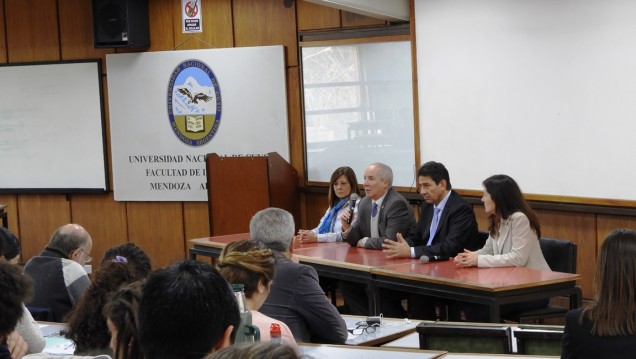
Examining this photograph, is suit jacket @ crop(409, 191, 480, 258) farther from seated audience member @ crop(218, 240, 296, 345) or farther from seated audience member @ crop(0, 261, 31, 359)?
seated audience member @ crop(0, 261, 31, 359)

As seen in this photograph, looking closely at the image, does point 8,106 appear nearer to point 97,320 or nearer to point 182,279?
point 97,320

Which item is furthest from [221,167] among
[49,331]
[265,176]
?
[49,331]

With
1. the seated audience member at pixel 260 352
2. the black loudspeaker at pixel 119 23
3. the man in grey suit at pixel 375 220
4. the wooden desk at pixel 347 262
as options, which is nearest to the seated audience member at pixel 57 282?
the wooden desk at pixel 347 262

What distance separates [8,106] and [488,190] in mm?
6294

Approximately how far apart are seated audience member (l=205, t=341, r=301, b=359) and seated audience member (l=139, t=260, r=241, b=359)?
59 centimetres

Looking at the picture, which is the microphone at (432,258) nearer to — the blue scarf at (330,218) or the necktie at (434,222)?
the necktie at (434,222)

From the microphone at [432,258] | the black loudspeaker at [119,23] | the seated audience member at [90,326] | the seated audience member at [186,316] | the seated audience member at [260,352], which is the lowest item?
the microphone at [432,258]

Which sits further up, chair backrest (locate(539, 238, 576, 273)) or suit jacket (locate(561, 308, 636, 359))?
suit jacket (locate(561, 308, 636, 359))

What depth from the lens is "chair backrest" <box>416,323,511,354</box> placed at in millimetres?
3699

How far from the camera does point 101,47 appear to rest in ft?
32.1

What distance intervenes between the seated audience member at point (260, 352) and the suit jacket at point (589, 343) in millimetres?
1936

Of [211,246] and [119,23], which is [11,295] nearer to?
[211,246]

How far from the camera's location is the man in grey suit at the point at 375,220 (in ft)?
22.8

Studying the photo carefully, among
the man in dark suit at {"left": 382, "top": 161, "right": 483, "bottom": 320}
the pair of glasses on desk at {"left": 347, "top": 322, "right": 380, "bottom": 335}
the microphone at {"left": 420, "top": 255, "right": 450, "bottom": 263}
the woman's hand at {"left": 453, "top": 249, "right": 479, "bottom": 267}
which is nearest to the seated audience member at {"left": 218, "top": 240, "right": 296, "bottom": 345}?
the pair of glasses on desk at {"left": 347, "top": 322, "right": 380, "bottom": 335}
